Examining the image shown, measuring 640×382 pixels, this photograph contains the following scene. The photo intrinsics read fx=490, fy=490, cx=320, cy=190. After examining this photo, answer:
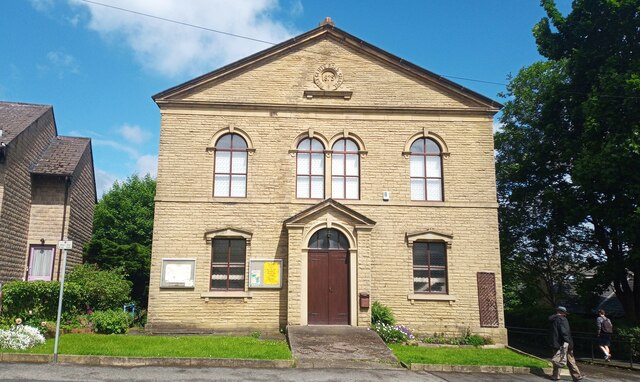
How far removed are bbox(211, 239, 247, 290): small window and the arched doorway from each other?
2311 millimetres

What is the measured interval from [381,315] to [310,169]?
5492mm

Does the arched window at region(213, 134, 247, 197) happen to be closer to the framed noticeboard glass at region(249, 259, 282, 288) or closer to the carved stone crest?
the framed noticeboard glass at region(249, 259, 282, 288)

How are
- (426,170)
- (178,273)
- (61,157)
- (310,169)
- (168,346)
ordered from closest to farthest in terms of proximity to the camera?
(168,346)
(178,273)
(310,169)
(426,170)
(61,157)

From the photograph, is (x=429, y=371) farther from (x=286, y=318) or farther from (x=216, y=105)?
(x=216, y=105)

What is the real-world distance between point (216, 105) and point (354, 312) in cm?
848

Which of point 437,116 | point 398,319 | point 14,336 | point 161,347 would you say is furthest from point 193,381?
point 437,116

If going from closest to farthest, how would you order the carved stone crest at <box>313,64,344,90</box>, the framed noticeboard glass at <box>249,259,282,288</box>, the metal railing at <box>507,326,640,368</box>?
the metal railing at <box>507,326,640,368</box> < the framed noticeboard glass at <box>249,259,282,288</box> < the carved stone crest at <box>313,64,344,90</box>

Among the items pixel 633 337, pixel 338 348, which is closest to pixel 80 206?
pixel 338 348

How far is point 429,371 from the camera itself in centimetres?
1155

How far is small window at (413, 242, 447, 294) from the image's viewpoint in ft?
54.5

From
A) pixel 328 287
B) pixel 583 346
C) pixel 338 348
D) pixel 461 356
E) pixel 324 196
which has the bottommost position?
pixel 583 346

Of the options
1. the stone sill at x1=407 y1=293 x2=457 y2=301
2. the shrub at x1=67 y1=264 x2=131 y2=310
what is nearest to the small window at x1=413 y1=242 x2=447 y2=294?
the stone sill at x1=407 y1=293 x2=457 y2=301

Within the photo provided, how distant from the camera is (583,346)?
719 inches

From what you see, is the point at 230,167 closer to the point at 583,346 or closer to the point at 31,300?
the point at 31,300
